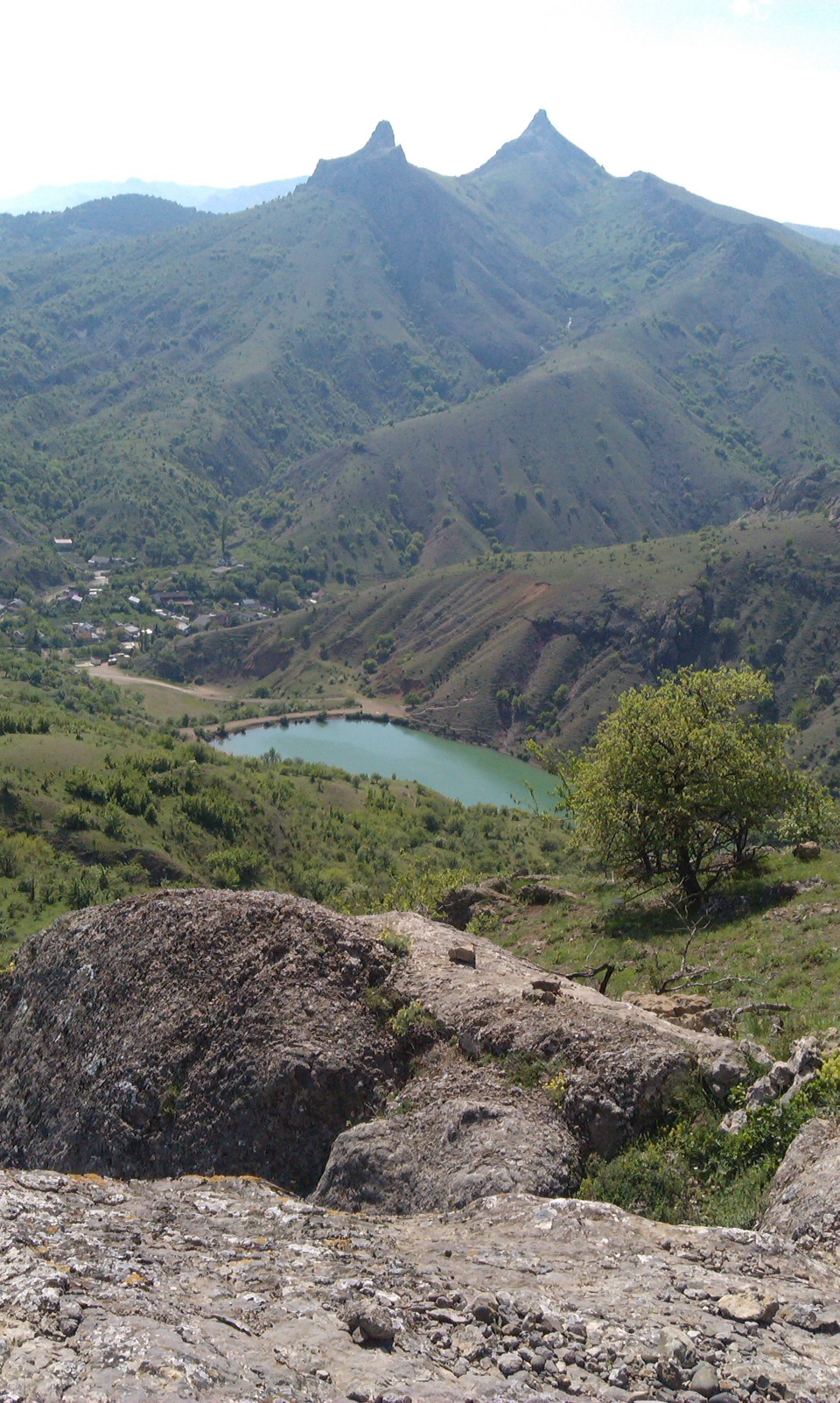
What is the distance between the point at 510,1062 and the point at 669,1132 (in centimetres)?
188

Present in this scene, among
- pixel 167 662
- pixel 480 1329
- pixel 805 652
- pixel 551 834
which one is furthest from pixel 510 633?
pixel 480 1329

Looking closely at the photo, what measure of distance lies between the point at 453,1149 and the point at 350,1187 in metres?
1.18

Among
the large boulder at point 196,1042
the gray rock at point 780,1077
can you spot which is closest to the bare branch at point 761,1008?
the gray rock at point 780,1077

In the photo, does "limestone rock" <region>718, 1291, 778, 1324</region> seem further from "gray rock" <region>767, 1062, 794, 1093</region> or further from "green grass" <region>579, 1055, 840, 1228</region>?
"gray rock" <region>767, 1062, 794, 1093</region>

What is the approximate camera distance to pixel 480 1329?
6543 mm

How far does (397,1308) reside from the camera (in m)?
6.75

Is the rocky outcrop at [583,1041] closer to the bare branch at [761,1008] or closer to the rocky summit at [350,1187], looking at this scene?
the rocky summit at [350,1187]

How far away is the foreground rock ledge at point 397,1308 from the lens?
5.71 meters

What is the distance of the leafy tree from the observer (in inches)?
891

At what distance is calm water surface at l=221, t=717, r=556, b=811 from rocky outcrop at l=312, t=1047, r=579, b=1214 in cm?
9320

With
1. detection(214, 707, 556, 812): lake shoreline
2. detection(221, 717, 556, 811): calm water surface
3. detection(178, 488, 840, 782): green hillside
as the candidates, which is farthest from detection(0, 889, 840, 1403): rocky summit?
detection(178, 488, 840, 782): green hillside

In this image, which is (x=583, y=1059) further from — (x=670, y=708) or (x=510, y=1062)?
(x=670, y=708)

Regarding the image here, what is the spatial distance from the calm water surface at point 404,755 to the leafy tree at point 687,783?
259 ft

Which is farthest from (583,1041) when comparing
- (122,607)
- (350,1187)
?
(122,607)
